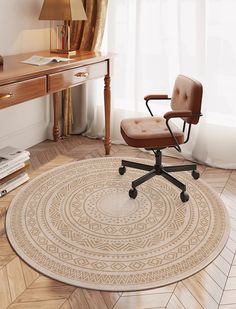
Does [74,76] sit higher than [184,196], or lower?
higher

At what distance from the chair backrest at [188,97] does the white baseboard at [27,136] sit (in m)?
1.45

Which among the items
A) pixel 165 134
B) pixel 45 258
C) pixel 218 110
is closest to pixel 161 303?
pixel 45 258

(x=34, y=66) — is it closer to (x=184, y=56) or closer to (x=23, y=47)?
(x=23, y=47)

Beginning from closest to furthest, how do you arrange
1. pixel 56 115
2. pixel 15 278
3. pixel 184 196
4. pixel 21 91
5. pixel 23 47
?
pixel 15 278 → pixel 21 91 → pixel 184 196 → pixel 23 47 → pixel 56 115

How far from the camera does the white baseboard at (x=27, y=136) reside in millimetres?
3457

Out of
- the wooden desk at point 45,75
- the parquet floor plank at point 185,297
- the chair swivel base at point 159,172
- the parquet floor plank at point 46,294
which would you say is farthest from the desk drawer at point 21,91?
the parquet floor plank at point 185,297

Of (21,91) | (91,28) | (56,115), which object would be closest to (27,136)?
(56,115)

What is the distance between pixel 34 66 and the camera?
2.70 m

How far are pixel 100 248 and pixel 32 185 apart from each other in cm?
96

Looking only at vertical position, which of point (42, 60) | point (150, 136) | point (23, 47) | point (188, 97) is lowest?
point (150, 136)

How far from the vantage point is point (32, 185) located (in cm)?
294

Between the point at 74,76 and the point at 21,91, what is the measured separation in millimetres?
577

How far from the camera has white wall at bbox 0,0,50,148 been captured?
3.16m

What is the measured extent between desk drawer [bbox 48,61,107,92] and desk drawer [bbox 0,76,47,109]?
0.10 m
